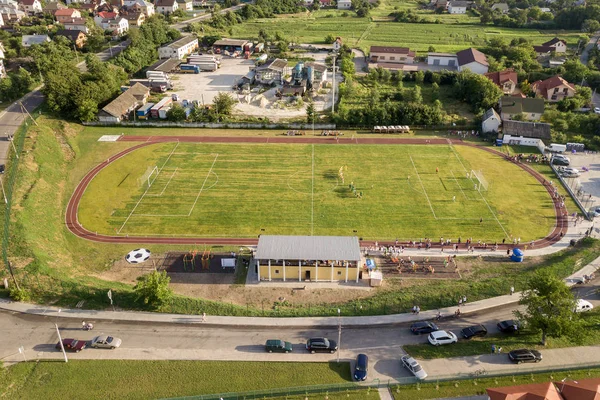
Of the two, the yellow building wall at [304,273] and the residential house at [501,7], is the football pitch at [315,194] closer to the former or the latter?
the yellow building wall at [304,273]

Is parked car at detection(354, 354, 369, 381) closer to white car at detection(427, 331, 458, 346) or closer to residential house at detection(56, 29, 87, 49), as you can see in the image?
white car at detection(427, 331, 458, 346)

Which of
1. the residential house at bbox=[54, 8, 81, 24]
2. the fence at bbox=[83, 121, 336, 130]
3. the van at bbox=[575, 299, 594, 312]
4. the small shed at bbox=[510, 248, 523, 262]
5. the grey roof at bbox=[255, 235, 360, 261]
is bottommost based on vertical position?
the van at bbox=[575, 299, 594, 312]

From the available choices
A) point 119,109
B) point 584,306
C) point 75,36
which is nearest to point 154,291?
point 584,306

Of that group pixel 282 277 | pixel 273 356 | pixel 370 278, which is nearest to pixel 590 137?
pixel 370 278

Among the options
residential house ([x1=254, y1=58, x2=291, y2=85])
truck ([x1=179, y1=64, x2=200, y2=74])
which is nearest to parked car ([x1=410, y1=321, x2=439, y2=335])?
residential house ([x1=254, y1=58, x2=291, y2=85])

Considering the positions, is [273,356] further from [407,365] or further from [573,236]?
[573,236]

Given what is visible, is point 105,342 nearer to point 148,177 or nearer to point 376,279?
point 376,279
